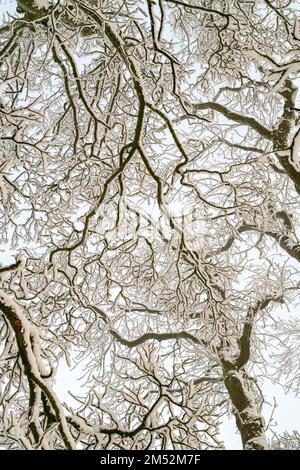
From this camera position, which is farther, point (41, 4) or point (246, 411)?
point (246, 411)

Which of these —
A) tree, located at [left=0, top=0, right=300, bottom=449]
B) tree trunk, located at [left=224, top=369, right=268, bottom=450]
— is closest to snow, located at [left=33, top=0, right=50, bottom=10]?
tree, located at [left=0, top=0, right=300, bottom=449]

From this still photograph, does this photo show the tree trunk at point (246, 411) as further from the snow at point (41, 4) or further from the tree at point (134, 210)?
the snow at point (41, 4)

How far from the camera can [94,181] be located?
5.33m

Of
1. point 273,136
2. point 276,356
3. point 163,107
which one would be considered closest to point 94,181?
point 163,107

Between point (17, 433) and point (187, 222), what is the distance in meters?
2.50

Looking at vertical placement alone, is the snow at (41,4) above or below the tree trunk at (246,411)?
above

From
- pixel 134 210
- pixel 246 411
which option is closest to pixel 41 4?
pixel 134 210

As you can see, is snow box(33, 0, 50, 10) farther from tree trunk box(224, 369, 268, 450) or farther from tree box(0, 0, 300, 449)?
tree trunk box(224, 369, 268, 450)

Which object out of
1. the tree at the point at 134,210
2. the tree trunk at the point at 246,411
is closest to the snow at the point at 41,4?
the tree at the point at 134,210

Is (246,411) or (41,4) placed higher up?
(41,4)

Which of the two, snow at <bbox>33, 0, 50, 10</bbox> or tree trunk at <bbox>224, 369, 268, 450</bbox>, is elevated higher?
snow at <bbox>33, 0, 50, 10</bbox>

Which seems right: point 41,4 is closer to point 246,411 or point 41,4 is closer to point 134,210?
point 134,210

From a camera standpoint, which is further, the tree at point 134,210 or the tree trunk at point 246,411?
the tree trunk at point 246,411
